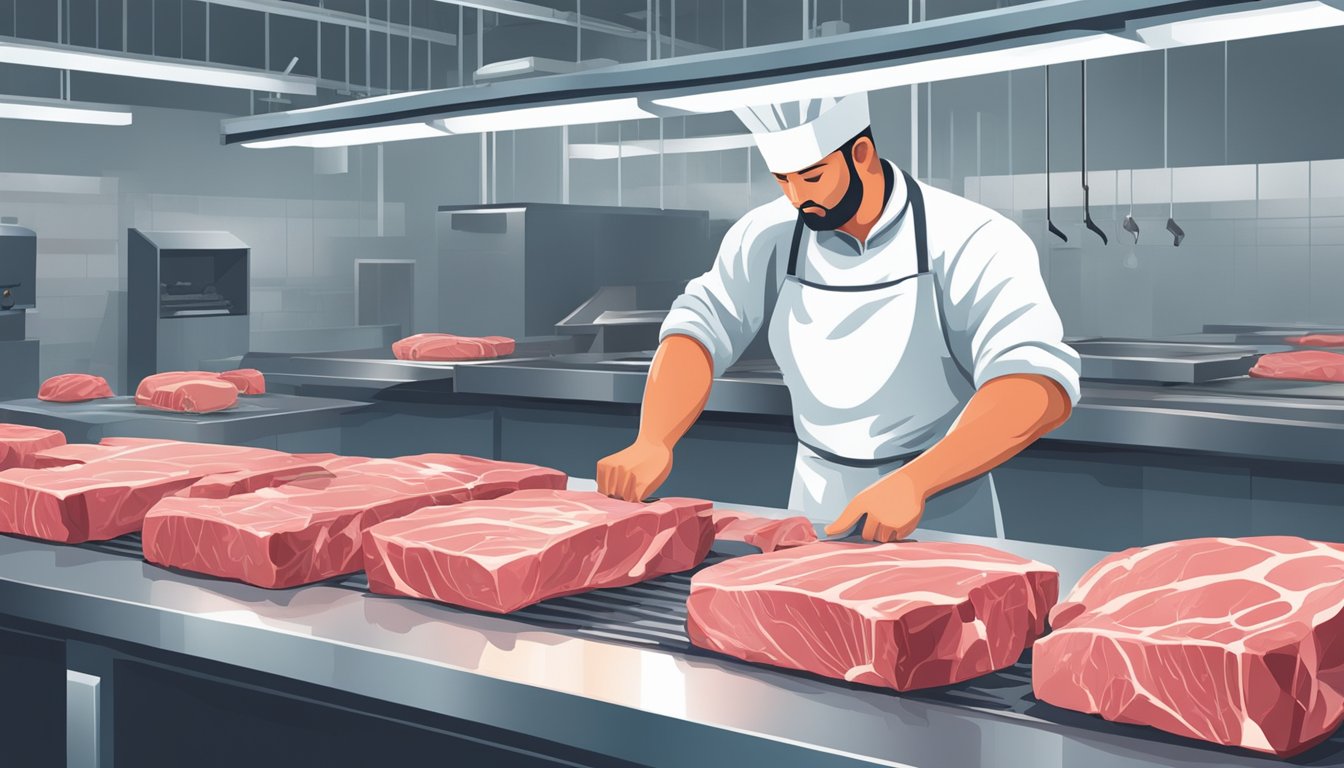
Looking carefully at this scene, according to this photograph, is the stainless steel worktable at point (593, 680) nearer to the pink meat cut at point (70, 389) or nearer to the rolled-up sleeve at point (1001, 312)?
the rolled-up sleeve at point (1001, 312)

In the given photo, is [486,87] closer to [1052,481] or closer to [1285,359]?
[1052,481]

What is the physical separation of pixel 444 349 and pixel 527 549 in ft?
11.6

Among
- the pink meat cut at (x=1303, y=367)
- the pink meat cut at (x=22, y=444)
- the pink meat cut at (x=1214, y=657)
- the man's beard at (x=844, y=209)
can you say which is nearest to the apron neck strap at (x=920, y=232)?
the man's beard at (x=844, y=209)

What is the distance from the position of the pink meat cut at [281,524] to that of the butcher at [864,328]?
1.17 feet

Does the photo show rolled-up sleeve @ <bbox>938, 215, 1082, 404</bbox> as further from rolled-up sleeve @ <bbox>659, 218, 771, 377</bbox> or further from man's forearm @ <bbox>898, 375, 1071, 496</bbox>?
rolled-up sleeve @ <bbox>659, 218, 771, 377</bbox>

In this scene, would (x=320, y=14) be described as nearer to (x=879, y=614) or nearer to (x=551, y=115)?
(x=551, y=115)

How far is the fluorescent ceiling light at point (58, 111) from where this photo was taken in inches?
242

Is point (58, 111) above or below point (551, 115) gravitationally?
above

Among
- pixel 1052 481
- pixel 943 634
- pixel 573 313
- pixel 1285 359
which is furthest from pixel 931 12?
pixel 943 634

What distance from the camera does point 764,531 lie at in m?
1.85

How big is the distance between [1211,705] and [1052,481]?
2.29 metres

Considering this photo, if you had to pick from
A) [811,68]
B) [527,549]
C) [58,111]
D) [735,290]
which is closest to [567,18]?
[58,111]

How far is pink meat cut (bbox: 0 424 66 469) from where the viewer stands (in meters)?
2.64

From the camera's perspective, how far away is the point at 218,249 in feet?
24.9
